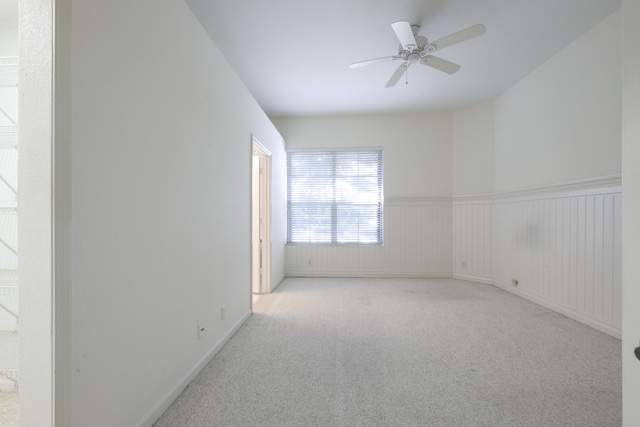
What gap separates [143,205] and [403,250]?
4.42 meters

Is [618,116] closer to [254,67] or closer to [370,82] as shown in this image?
[370,82]

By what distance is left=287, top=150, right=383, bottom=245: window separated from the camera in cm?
530

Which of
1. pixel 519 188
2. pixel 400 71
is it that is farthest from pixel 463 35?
pixel 519 188

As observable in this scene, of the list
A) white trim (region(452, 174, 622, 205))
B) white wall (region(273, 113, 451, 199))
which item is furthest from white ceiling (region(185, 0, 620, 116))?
white trim (region(452, 174, 622, 205))

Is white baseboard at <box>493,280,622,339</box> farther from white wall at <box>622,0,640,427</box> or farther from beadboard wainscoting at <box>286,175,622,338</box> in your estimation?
white wall at <box>622,0,640,427</box>

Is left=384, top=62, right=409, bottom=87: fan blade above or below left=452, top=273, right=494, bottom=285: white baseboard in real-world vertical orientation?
above

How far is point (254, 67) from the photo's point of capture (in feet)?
11.7

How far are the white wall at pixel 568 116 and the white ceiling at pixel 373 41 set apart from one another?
18cm

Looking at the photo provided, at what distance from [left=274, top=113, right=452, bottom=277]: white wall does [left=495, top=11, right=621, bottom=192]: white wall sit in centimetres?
105

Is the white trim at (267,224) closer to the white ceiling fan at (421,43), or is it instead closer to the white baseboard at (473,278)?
the white ceiling fan at (421,43)

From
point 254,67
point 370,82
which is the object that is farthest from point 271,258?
point 370,82

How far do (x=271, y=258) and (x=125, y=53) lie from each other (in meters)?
3.24

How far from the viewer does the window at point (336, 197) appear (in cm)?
530

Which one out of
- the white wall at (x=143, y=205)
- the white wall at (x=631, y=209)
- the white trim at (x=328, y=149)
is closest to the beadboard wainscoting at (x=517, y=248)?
the white trim at (x=328, y=149)
